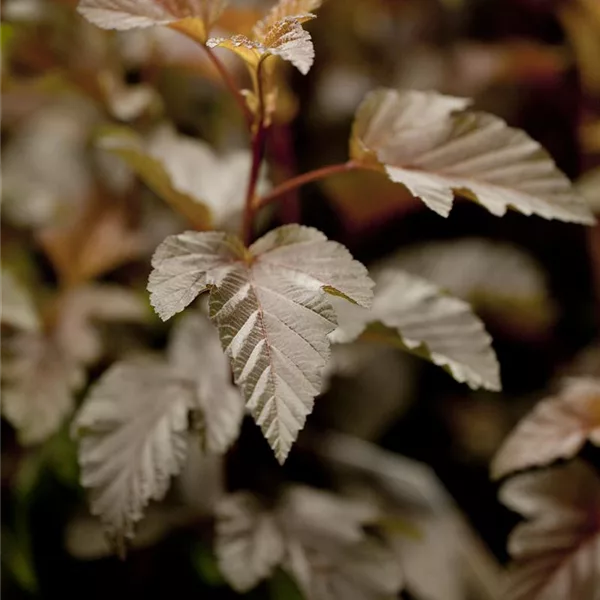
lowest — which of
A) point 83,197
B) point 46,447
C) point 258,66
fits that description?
point 46,447

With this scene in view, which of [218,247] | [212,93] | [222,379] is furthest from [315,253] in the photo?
[212,93]

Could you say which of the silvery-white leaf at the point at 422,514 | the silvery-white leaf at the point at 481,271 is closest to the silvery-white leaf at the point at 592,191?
the silvery-white leaf at the point at 481,271

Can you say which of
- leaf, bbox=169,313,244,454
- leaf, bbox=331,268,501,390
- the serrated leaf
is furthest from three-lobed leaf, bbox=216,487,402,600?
the serrated leaf

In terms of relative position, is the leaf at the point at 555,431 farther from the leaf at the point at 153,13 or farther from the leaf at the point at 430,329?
the leaf at the point at 153,13

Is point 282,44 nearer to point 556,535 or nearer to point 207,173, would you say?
point 207,173

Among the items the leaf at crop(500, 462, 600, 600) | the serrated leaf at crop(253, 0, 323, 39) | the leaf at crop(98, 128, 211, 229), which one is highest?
the serrated leaf at crop(253, 0, 323, 39)

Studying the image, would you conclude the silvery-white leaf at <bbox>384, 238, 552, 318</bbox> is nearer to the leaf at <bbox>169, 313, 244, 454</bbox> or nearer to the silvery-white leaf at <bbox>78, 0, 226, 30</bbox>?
the leaf at <bbox>169, 313, 244, 454</bbox>

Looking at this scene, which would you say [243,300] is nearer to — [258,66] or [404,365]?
[258,66]
